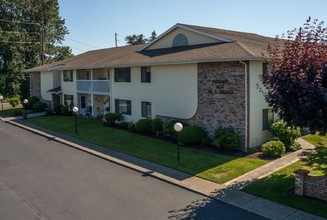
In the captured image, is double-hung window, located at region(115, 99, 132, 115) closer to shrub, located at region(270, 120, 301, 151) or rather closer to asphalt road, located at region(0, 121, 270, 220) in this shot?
asphalt road, located at region(0, 121, 270, 220)

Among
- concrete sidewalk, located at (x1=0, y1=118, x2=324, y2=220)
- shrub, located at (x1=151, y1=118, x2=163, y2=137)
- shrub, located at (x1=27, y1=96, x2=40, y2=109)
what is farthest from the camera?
shrub, located at (x1=27, y1=96, x2=40, y2=109)

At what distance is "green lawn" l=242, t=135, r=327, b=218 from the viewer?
33.1 ft

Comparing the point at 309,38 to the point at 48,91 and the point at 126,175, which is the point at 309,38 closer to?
the point at 126,175

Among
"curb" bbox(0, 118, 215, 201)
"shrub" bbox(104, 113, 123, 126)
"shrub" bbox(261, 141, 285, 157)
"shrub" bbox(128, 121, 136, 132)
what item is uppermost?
"shrub" bbox(104, 113, 123, 126)

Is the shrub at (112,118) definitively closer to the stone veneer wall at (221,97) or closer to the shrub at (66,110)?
the stone veneer wall at (221,97)

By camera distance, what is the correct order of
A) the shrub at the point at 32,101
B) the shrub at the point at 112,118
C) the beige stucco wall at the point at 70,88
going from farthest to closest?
1. the shrub at the point at 32,101
2. the beige stucco wall at the point at 70,88
3. the shrub at the point at 112,118

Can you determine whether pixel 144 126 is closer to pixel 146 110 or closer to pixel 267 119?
pixel 146 110

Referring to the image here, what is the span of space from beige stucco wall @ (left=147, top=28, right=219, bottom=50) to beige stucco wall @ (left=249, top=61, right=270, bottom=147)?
518 centimetres

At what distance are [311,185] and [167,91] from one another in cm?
1258

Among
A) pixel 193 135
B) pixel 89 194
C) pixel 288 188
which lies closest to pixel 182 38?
pixel 193 135

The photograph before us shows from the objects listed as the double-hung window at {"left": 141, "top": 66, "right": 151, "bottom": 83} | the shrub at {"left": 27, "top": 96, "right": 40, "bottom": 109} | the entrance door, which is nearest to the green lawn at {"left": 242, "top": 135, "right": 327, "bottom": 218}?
the double-hung window at {"left": 141, "top": 66, "right": 151, "bottom": 83}

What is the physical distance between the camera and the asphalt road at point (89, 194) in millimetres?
9938

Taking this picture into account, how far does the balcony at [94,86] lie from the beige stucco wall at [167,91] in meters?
3.12

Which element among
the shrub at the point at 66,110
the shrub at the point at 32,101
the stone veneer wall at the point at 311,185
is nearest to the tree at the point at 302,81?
the stone veneer wall at the point at 311,185
